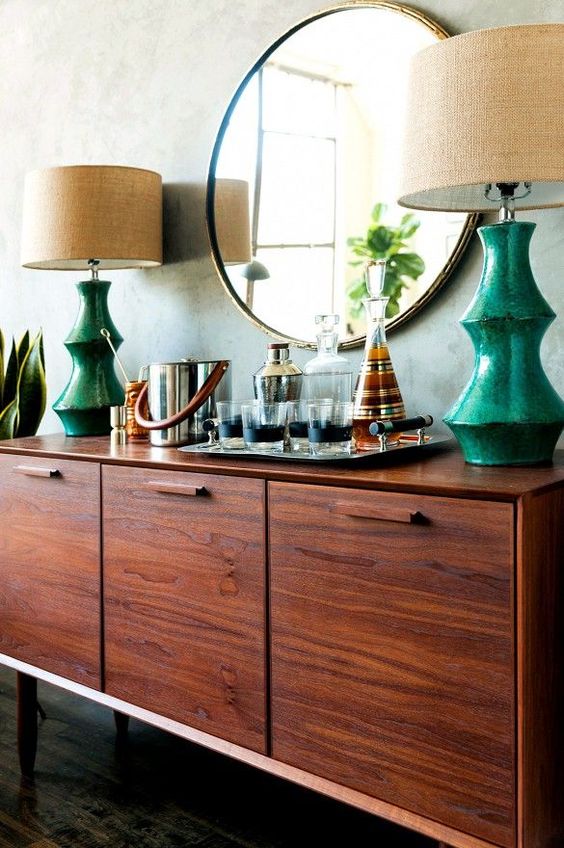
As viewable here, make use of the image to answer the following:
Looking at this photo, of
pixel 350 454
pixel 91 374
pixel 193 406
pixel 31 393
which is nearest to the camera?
pixel 350 454

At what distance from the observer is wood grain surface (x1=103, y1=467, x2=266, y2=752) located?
4.68 ft

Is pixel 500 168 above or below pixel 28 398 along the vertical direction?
above

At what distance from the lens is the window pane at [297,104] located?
1867 millimetres

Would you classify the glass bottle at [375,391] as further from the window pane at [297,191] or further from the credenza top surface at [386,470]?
the window pane at [297,191]

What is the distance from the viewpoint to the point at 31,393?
2.34 meters

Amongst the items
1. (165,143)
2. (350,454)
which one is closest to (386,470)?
(350,454)

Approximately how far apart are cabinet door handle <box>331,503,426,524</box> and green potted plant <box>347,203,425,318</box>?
2.03 ft

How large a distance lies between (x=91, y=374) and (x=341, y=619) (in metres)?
1.11

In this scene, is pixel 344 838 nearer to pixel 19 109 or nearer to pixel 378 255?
pixel 378 255

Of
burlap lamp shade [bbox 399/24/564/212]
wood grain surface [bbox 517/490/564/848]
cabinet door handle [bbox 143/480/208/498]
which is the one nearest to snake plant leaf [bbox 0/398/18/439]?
cabinet door handle [bbox 143/480/208/498]

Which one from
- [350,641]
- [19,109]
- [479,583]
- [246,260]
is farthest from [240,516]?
[19,109]

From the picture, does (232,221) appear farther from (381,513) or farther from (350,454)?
(381,513)

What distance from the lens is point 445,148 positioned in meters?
1.25

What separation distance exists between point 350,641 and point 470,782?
Answer: 0.25 meters
